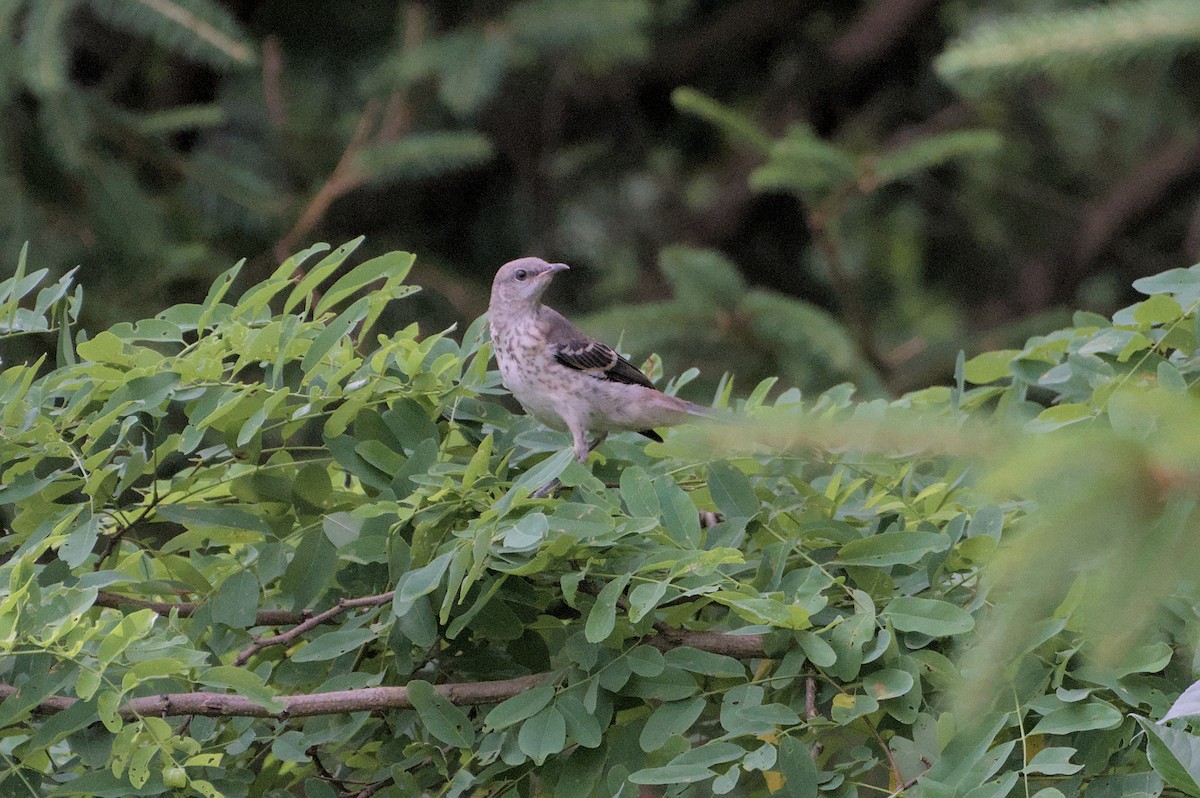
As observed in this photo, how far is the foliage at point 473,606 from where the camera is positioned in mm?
1361

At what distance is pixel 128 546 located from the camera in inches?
76.1

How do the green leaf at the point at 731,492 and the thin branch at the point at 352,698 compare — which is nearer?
the thin branch at the point at 352,698

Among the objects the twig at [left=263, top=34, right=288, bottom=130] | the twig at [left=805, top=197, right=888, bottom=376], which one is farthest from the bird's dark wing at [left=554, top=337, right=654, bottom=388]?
the twig at [left=263, top=34, right=288, bottom=130]

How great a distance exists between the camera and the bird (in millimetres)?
2477

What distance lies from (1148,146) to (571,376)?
5223mm

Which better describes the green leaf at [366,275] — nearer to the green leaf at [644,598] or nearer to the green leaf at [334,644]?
the green leaf at [334,644]

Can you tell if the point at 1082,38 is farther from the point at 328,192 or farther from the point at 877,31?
the point at 877,31

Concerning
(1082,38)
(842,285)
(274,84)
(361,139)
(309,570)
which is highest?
(1082,38)

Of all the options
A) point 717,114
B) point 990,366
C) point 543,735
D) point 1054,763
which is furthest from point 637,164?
point 1054,763

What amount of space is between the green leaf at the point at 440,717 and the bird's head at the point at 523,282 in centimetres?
159

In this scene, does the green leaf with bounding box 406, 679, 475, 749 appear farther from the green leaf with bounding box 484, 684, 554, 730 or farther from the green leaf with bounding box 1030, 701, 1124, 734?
the green leaf with bounding box 1030, 701, 1124, 734

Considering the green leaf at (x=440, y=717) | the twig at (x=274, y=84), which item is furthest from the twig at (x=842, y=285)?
the green leaf at (x=440, y=717)

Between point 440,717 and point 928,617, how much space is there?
58 centimetres

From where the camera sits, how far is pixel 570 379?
262 cm
